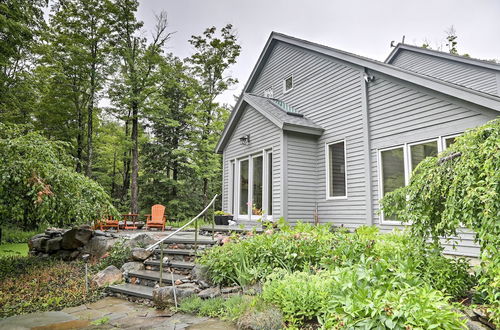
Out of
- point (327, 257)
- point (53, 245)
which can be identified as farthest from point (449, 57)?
point (53, 245)

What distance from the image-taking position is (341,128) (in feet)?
26.9

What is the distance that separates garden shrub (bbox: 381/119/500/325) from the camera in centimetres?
235

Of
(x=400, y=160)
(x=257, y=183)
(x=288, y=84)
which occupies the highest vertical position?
(x=288, y=84)

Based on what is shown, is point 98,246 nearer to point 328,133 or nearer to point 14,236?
point 328,133

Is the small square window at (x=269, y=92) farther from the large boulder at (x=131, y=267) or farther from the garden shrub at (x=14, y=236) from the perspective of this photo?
the garden shrub at (x=14, y=236)

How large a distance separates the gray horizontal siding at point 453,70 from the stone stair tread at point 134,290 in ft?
33.6

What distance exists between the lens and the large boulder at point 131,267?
5793 mm

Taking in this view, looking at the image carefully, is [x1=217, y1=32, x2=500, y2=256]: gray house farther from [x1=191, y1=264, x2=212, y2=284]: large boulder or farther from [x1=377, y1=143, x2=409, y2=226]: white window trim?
[x1=191, y1=264, x2=212, y2=284]: large boulder

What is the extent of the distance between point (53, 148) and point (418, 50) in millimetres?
11658

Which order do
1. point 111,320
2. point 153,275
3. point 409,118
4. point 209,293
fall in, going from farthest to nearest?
point 409,118 → point 153,275 → point 209,293 → point 111,320

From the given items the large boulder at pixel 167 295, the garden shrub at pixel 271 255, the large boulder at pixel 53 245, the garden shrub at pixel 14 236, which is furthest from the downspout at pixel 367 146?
the garden shrub at pixel 14 236

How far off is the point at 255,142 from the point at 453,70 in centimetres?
686

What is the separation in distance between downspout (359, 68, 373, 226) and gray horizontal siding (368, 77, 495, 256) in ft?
0.24

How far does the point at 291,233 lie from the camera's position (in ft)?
16.0
